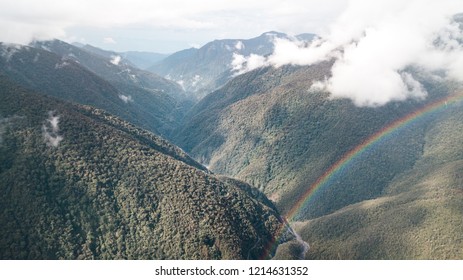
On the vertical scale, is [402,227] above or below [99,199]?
below

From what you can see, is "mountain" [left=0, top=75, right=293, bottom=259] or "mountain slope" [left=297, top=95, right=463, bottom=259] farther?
"mountain slope" [left=297, top=95, right=463, bottom=259]

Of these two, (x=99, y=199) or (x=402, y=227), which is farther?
(x=402, y=227)

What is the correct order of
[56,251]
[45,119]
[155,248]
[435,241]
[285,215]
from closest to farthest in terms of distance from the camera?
1. [56,251]
2. [155,248]
3. [435,241]
4. [45,119]
5. [285,215]

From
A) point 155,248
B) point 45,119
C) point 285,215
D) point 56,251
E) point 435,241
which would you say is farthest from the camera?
point 285,215

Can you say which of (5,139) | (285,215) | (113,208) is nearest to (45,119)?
(5,139)

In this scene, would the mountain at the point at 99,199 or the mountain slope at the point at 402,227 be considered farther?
the mountain slope at the point at 402,227

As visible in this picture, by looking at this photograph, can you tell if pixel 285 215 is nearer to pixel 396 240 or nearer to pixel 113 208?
pixel 396 240

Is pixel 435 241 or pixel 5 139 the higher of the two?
pixel 5 139

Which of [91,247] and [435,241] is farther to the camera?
[435,241]
